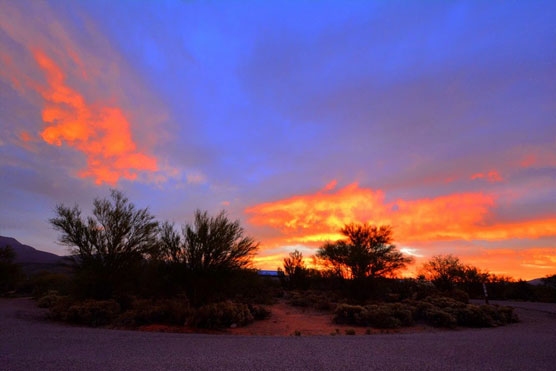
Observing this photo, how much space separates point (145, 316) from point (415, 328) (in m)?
11.1

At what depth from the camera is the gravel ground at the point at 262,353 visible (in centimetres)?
534

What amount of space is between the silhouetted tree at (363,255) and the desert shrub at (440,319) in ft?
24.0

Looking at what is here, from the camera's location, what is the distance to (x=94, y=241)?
51.4 feet

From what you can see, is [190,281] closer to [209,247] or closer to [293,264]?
[209,247]

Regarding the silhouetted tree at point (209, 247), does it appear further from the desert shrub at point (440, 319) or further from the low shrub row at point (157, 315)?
the desert shrub at point (440, 319)

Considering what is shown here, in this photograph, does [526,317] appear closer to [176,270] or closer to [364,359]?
[364,359]

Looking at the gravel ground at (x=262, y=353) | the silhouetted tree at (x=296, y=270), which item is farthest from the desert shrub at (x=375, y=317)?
the silhouetted tree at (x=296, y=270)

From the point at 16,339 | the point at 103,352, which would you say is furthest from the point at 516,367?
the point at 16,339

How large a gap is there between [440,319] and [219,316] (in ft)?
30.8

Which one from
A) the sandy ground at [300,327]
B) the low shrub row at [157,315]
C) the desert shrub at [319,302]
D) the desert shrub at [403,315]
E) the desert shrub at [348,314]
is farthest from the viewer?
the desert shrub at [319,302]

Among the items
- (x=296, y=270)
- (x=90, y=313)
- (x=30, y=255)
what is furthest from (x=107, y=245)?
(x=30, y=255)

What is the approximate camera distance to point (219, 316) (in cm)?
1158

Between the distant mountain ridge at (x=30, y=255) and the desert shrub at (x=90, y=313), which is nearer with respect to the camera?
the desert shrub at (x=90, y=313)

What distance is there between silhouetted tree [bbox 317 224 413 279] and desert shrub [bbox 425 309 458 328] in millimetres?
7318
